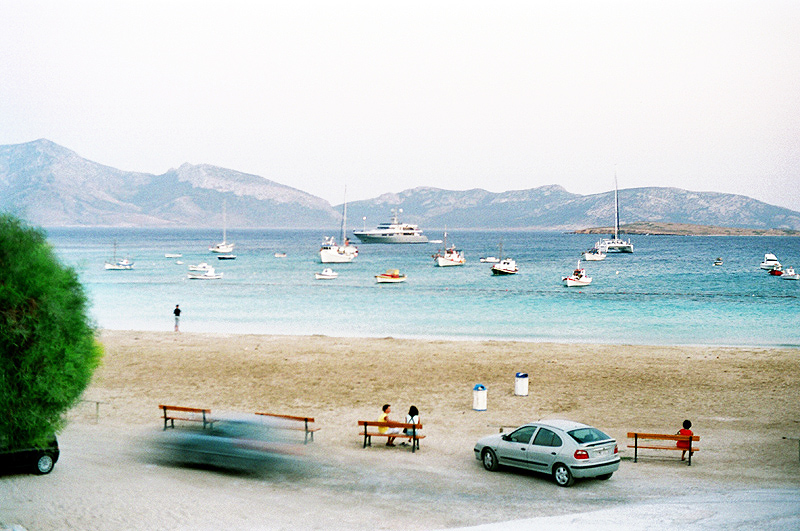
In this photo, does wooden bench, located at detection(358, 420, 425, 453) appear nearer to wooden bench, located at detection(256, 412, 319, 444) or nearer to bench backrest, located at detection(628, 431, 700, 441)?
wooden bench, located at detection(256, 412, 319, 444)

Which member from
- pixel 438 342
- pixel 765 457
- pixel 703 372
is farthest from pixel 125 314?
pixel 765 457

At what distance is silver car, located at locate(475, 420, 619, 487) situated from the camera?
1329 centimetres

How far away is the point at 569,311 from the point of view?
53719 millimetres

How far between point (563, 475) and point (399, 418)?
6542 millimetres

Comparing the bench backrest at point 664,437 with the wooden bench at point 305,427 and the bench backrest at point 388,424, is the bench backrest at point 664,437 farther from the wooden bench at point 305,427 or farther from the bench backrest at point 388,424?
the wooden bench at point 305,427

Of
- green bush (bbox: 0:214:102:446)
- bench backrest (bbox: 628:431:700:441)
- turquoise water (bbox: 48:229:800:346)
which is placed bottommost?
turquoise water (bbox: 48:229:800:346)

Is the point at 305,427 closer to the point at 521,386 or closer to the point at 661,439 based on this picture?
the point at 521,386

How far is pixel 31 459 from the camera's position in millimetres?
13609

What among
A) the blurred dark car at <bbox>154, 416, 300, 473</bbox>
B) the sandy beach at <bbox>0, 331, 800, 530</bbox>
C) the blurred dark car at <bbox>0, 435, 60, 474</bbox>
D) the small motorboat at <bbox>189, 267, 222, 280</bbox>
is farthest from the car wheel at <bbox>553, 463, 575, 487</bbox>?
the small motorboat at <bbox>189, 267, 222, 280</bbox>

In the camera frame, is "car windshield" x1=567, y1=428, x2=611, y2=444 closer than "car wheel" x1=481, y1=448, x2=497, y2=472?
Yes

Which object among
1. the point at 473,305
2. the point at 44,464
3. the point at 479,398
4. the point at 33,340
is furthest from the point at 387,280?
the point at 33,340

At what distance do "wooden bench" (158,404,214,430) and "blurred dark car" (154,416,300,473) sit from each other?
91cm

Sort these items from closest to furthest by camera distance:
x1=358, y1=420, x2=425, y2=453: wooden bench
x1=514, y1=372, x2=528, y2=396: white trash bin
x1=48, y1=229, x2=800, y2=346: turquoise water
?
x1=358, y1=420, x2=425, y2=453: wooden bench, x1=514, y1=372, x2=528, y2=396: white trash bin, x1=48, y1=229, x2=800, y2=346: turquoise water

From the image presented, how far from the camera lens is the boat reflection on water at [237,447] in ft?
48.6
